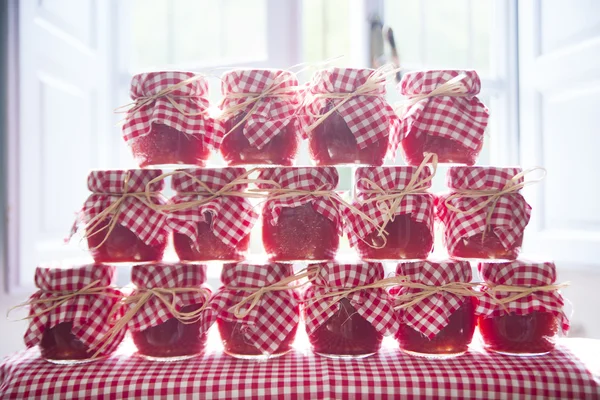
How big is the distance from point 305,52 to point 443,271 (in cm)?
110

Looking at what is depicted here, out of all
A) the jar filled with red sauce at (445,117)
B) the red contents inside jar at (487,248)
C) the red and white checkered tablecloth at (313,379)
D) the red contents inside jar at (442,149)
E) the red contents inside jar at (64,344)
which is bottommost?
the red and white checkered tablecloth at (313,379)

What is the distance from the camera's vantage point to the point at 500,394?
1.10 m

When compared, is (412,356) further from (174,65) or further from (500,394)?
(174,65)

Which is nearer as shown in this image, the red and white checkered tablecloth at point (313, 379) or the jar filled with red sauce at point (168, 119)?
the red and white checkered tablecloth at point (313, 379)

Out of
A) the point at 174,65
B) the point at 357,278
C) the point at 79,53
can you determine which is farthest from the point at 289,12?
the point at 357,278

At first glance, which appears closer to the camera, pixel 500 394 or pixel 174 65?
pixel 500 394

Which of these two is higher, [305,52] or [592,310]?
[305,52]

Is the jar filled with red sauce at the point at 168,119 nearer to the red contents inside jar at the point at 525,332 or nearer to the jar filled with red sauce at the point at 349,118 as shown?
the jar filled with red sauce at the point at 349,118

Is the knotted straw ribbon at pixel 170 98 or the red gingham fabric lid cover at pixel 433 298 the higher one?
the knotted straw ribbon at pixel 170 98

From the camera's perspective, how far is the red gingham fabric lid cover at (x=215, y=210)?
3.84ft

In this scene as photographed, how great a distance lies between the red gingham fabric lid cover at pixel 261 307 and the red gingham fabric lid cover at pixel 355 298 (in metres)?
0.05

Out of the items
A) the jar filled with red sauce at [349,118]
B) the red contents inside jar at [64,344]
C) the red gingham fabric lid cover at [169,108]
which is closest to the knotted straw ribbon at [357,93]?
the jar filled with red sauce at [349,118]

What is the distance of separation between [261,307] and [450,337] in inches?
15.3

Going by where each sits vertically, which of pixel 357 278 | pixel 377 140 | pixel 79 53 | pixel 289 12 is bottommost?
pixel 357 278
